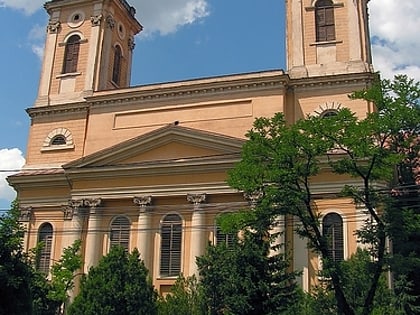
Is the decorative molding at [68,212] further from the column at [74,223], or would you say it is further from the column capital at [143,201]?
the column capital at [143,201]

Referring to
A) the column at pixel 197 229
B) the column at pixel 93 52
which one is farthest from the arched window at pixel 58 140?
the column at pixel 197 229

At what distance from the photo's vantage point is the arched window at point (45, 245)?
1227 inches

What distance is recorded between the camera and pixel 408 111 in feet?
52.2

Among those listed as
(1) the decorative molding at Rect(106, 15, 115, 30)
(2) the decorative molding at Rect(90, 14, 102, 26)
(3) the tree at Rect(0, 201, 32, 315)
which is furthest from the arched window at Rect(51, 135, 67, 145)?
(3) the tree at Rect(0, 201, 32, 315)

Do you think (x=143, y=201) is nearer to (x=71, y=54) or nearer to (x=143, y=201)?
(x=143, y=201)

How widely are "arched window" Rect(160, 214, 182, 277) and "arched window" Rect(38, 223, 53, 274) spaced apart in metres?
6.70

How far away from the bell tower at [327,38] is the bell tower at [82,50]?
446 inches

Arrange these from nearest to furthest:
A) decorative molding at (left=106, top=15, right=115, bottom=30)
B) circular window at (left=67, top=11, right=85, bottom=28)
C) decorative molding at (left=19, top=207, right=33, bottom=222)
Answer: decorative molding at (left=19, top=207, right=33, bottom=222), decorative molding at (left=106, top=15, right=115, bottom=30), circular window at (left=67, top=11, right=85, bottom=28)

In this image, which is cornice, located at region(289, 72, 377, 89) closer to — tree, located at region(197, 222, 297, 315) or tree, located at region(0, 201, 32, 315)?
tree, located at region(197, 222, 297, 315)

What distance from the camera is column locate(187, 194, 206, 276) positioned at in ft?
90.3

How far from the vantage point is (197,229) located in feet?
91.5

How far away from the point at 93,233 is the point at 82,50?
12.5 metres

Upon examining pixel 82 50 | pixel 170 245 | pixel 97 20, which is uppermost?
pixel 97 20

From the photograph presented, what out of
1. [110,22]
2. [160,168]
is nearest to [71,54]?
[110,22]
